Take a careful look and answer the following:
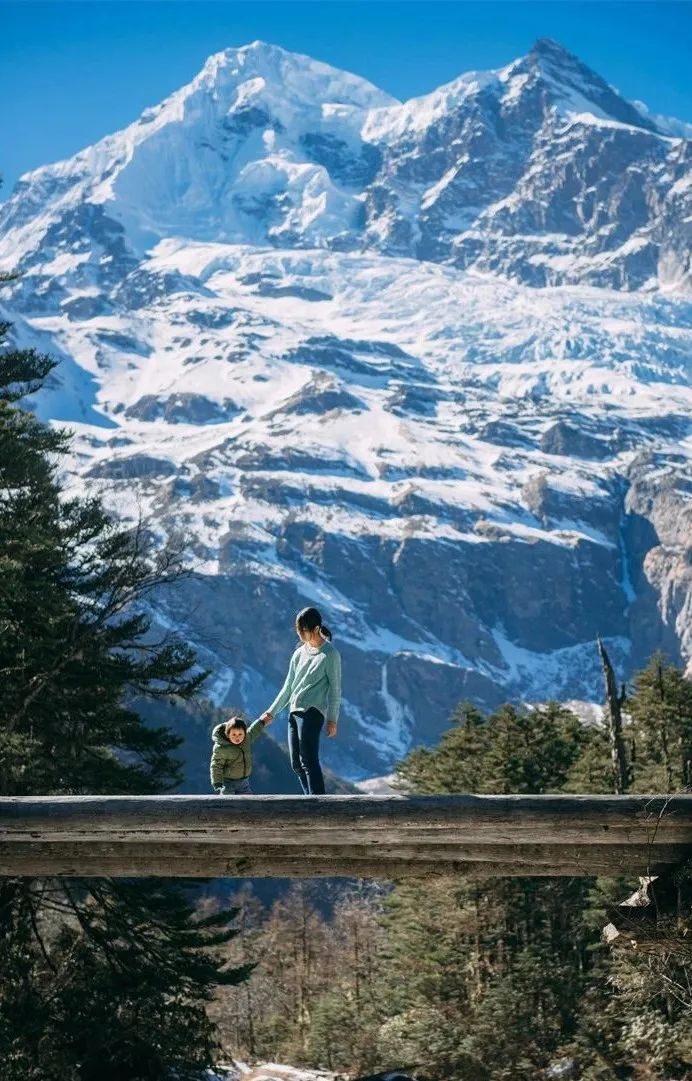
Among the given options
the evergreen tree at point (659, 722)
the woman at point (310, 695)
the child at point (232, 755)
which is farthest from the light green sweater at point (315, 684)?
the evergreen tree at point (659, 722)

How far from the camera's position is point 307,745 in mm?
12602

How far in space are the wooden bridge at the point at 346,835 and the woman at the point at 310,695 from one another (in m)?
2.79

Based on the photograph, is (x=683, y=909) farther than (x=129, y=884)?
No

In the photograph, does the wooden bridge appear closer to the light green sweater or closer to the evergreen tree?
the light green sweater

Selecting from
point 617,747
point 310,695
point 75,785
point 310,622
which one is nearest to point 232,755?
point 310,695

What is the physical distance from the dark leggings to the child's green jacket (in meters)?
0.34

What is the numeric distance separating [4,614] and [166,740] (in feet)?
26.1

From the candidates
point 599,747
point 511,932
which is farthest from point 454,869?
point 599,747

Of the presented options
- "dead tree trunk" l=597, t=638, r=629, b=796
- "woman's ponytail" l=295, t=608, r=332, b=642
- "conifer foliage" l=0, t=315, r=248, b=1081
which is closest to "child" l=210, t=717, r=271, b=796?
"woman's ponytail" l=295, t=608, r=332, b=642

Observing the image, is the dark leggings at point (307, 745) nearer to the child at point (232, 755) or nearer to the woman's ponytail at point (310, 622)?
the child at point (232, 755)

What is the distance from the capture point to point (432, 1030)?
41.3 m

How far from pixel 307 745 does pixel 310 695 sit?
0.45 metres

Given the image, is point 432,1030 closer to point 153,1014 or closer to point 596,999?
point 596,999

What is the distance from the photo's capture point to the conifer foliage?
65.2ft
